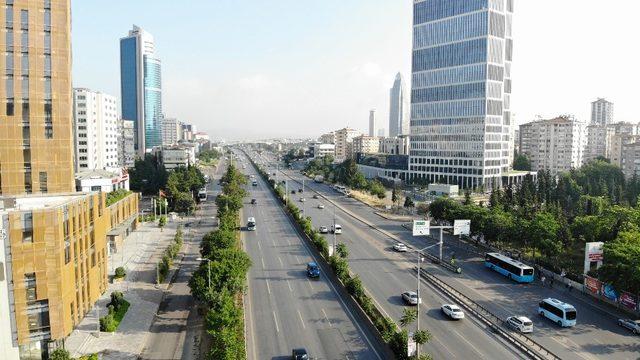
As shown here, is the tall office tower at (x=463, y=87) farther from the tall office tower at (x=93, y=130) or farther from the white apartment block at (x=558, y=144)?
the tall office tower at (x=93, y=130)

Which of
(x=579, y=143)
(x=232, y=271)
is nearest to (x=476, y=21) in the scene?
(x=579, y=143)

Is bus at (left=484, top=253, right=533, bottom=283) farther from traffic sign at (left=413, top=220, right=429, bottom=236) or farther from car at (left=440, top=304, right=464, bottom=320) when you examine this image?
car at (left=440, top=304, right=464, bottom=320)

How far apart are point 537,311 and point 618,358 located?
303 inches

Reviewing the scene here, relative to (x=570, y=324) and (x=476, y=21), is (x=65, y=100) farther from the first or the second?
(x=476, y=21)

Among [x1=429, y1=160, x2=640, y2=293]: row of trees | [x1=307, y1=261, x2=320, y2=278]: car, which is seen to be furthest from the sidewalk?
[x1=429, y1=160, x2=640, y2=293]: row of trees

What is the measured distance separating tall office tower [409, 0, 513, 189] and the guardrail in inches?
3154

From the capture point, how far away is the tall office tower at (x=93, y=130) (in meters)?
115

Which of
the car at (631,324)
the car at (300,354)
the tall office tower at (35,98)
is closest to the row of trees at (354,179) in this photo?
the car at (631,324)

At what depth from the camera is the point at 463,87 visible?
11700 centimetres

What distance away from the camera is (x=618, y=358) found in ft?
92.7

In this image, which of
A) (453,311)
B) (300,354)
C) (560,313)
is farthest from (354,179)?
(300,354)

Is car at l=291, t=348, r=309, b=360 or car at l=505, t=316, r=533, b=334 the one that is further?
Result: car at l=505, t=316, r=533, b=334

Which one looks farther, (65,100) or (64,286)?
(65,100)

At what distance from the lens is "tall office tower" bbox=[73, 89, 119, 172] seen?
115m
